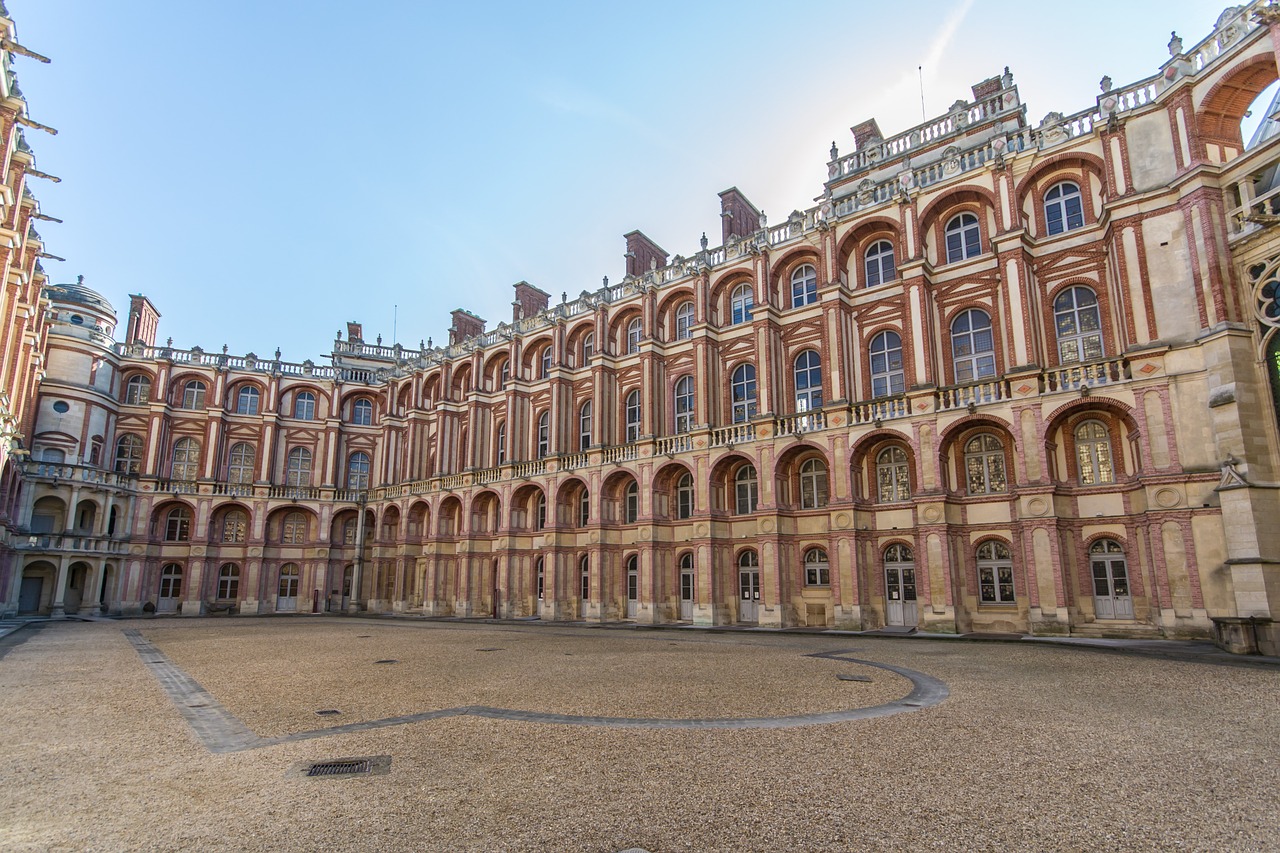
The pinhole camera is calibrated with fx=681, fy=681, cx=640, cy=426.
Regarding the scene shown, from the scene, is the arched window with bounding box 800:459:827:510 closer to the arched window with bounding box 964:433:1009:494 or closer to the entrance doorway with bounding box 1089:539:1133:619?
the arched window with bounding box 964:433:1009:494

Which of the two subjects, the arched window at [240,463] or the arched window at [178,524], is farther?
the arched window at [240,463]

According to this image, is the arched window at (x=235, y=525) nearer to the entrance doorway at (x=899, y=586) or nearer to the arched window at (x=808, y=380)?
the arched window at (x=808, y=380)

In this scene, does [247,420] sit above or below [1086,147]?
below

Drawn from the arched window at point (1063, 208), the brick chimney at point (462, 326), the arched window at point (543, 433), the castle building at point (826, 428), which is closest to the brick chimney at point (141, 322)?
the castle building at point (826, 428)

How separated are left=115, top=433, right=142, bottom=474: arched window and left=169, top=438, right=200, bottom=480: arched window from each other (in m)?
1.95

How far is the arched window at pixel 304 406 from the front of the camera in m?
50.8

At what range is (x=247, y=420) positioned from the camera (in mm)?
49094

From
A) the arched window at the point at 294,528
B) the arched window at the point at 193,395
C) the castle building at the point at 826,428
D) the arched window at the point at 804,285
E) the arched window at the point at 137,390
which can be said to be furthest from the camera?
the arched window at the point at 294,528

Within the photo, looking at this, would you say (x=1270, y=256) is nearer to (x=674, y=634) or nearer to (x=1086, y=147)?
(x=1086, y=147)

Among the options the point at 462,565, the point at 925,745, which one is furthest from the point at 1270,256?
the point at 462,565

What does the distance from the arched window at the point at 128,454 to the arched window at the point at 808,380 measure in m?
43.1

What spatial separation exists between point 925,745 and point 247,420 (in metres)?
52.3

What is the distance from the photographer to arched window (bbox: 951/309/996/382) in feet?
83.5

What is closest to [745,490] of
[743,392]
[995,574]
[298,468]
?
[743,392]
